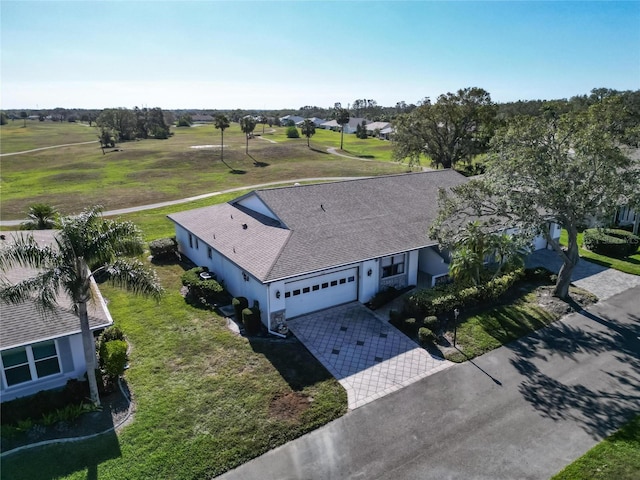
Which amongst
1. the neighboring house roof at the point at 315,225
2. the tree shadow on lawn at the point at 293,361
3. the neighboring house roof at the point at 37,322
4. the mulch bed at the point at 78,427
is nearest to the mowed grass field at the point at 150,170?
the neighboring house roof at the point at 315,225

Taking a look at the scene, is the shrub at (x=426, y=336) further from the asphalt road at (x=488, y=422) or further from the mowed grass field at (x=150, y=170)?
the mowed grass field at (x=150, y=170)

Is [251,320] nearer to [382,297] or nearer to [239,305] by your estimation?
[239,305]

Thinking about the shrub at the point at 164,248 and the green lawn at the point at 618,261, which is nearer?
the green lawn at the point at 618,261

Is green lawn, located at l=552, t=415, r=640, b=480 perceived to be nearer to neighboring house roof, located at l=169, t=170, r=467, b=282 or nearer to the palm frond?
neighboring house roof, located at l=169, t=170, r=467, b=282

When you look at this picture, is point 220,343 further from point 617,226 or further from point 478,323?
point 617,226

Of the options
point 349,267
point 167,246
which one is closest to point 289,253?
point 349,267
